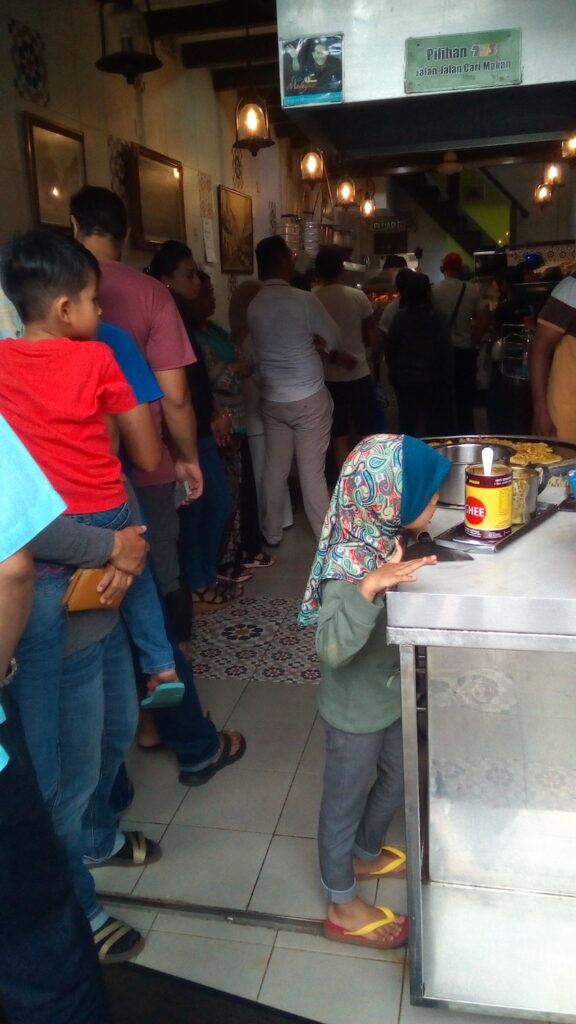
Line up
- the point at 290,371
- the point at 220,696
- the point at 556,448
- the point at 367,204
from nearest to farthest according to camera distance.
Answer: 1. the point at 556,448
2. the point at 220,696
3. the point at 290,371
4. the point at 367,204

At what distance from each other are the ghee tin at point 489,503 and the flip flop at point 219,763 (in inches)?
52.4

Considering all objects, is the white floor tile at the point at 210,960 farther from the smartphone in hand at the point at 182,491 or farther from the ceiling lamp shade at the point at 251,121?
the ceiling lamp shade at the point at 251,121

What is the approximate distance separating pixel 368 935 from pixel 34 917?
0.81m

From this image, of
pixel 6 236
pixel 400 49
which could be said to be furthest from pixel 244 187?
pixel 400 49

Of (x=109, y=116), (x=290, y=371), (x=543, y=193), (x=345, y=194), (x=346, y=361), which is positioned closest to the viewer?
(x=109, y=116)

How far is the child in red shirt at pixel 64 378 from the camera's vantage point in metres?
1.45

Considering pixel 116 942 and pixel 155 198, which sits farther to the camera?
pixel 155 198

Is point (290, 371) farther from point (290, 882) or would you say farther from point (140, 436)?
point (290, 882)

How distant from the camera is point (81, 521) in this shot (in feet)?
5.12

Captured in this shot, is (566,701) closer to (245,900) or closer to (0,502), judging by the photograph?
(245,900)

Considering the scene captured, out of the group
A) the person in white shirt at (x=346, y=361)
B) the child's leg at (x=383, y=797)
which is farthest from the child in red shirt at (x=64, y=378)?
the person in white shirt at (x=346, y=361)

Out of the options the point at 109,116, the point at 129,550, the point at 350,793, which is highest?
the point at 109,116

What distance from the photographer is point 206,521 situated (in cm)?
340

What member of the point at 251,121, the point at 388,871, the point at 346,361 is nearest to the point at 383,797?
the point at 388,871
